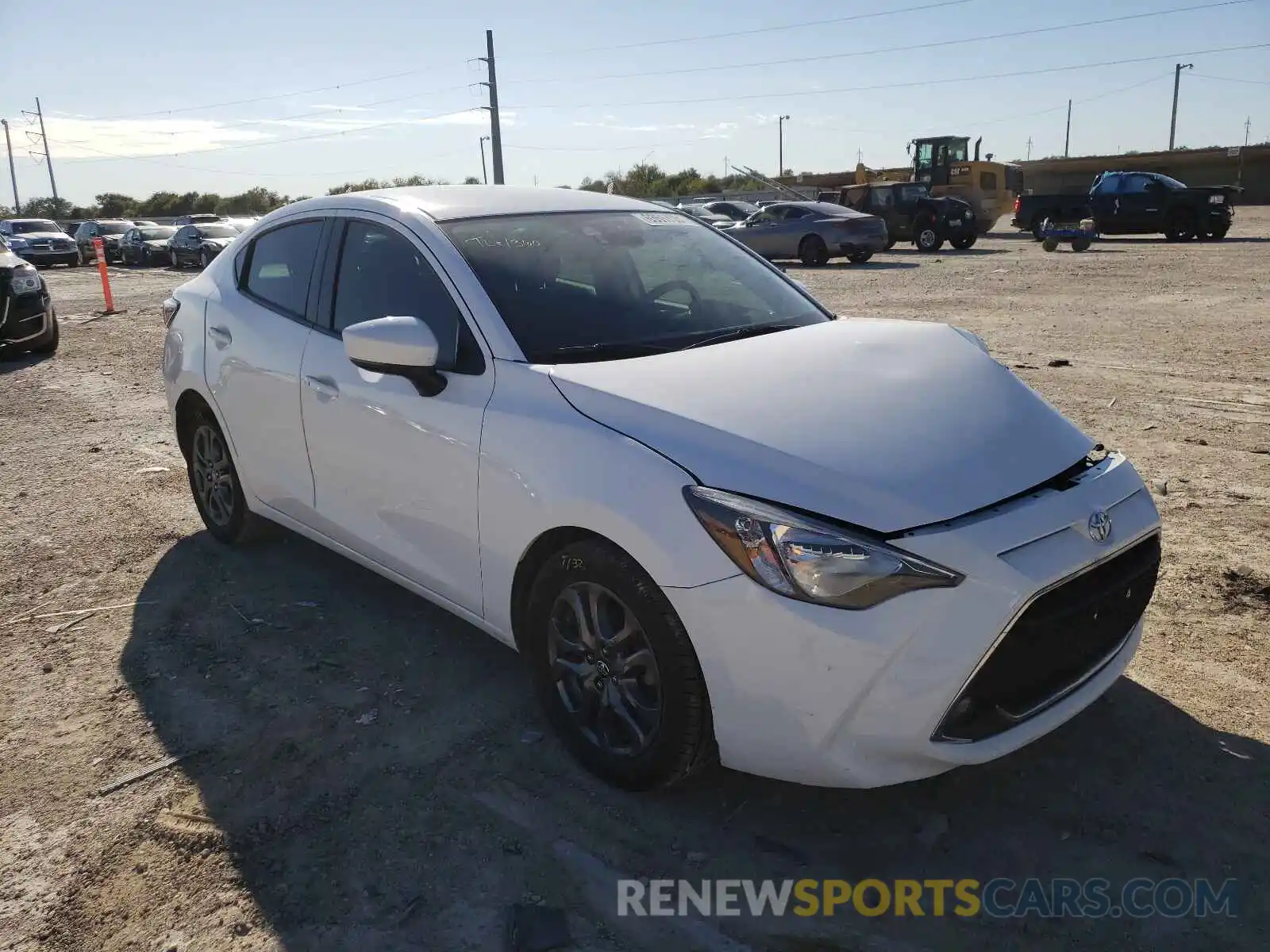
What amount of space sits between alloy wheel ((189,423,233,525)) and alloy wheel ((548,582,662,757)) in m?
2.47

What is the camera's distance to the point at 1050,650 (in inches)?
100

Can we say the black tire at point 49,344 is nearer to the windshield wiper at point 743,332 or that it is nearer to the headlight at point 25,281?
the headlight at point 25,281

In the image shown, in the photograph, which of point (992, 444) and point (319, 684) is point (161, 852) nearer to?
point (319, 684)

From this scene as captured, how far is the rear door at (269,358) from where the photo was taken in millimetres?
4062

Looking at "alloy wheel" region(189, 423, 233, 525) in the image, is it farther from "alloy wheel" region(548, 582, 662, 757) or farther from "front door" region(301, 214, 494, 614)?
"alloy wheel" region(548, 582, 662, 757)

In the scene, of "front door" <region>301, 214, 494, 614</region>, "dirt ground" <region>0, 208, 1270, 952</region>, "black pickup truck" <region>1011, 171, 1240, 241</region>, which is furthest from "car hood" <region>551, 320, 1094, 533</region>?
"black pickup truck" <region>1011, 171, 1240, 241</region>

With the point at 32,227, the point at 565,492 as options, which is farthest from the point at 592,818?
the point at 32,227

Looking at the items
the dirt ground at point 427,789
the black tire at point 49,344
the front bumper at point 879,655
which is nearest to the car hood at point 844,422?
the front bumper at point 879,655

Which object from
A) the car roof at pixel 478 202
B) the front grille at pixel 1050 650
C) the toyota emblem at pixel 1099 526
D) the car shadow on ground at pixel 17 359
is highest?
the car roof at pixel 478 202

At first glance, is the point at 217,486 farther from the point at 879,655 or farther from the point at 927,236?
the point at 927,236

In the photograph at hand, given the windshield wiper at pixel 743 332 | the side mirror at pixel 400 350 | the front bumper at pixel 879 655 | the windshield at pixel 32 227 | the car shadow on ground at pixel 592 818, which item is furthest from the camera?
the windshield at pixel 32 227

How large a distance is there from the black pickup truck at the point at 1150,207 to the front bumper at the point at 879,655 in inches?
1016

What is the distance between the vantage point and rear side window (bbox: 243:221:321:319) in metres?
4.15

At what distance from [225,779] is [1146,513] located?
286 centimetres
